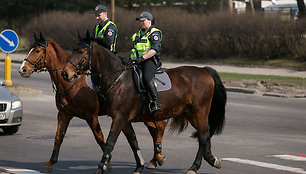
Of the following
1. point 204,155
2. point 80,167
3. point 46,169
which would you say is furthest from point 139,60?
point 46,169

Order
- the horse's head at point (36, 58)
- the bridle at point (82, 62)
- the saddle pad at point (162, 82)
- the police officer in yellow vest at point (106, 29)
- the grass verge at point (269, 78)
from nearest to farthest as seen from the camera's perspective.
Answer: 1. the bridle at point (82, 62)
2. the saddle pad at point (162, 82)
3. the horse's head at point (36, 58)
4. the police officer in yellow vest at point (106, 29)
5. the grass verge at point (269, 78)

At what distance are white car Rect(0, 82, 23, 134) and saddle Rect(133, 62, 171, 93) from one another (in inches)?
198

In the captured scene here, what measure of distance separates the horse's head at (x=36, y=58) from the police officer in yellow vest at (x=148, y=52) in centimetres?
152

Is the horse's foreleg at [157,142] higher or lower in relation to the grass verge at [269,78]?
higher

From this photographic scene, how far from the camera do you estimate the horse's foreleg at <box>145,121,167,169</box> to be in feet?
36.8

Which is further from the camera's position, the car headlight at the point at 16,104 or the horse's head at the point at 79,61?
the car headlight at the point at 16,104

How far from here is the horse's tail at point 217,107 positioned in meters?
11.2

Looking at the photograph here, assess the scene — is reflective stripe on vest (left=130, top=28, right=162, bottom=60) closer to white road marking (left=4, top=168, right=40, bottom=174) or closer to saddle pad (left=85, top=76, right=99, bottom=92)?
saddle pad (left=85, top=76, right=99, bottom=92)

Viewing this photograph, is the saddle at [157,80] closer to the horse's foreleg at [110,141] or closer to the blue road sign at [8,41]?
the horse's foreleg at [110,141]

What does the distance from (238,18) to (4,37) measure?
22371mm

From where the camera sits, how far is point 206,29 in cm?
4403

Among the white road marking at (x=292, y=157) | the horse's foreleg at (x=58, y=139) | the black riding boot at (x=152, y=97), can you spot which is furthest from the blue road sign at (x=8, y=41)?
the black riding boot at (x=152, y=97)

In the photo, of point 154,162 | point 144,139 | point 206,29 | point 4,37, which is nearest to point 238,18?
point 206,29

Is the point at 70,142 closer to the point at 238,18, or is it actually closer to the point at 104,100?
the point at 104,100
